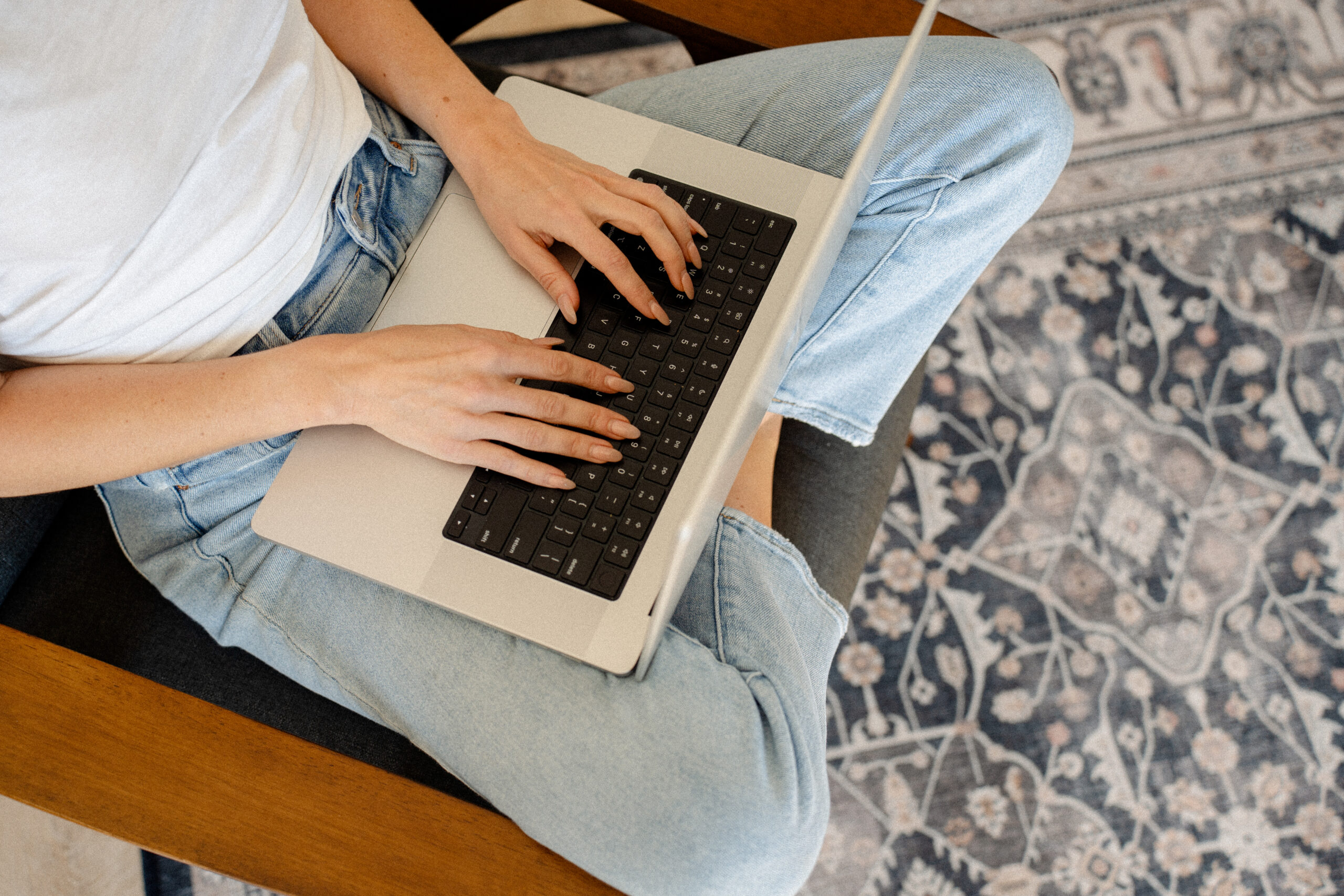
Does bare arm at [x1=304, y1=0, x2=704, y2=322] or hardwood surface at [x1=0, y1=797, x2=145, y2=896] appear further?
hardwood surface at [x1=0, y1=797, x2=145, y2=896]

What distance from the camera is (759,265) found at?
774 millimetres

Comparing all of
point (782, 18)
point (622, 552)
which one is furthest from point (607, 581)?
point (782, 18)

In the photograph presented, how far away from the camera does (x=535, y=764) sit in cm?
68

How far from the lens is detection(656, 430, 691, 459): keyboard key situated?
724mm

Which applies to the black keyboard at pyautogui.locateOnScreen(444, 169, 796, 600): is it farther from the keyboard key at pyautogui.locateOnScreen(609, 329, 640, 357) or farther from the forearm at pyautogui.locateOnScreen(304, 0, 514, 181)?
the forearm at pyautogui.locateOnScreen(304, 0, 514, 181)

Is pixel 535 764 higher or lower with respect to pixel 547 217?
lower

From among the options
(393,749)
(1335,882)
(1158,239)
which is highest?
(1158,239)

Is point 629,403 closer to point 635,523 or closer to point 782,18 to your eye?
point 635,523

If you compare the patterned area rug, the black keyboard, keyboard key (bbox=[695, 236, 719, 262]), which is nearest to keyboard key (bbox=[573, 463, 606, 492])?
the black keyboard

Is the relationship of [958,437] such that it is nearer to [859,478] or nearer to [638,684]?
[859,478]

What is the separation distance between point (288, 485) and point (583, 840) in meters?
0.36

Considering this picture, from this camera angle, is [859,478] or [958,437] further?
[958,437]

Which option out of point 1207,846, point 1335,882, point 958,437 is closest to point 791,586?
point 958,437

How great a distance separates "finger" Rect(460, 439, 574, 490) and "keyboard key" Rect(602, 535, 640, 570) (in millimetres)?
57
